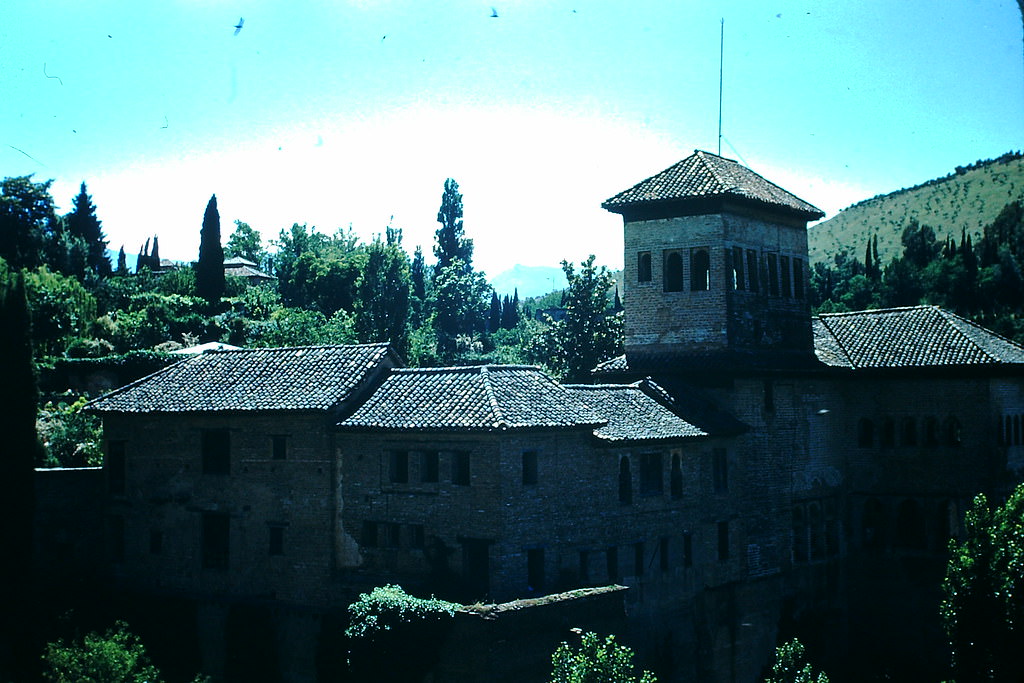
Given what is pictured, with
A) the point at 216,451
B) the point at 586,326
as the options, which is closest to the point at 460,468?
the point at 216,451

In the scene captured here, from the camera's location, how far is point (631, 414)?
32.3 meters

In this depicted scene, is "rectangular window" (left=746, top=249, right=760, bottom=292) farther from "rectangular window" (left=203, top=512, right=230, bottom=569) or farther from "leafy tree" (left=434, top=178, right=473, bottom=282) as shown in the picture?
"leafy tree" (left=434, top=178, right=473, bottom=282)

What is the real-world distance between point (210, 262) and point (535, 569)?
48929 millimetres

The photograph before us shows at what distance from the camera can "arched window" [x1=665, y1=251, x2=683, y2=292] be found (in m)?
37.7

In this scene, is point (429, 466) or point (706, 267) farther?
point (706, 267)

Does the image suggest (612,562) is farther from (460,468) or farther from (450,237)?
(450,237)

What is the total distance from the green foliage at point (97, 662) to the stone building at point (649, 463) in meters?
2.42

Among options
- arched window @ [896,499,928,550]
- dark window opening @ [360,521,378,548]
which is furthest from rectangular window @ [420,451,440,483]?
arched window @ [896,499,928,550]

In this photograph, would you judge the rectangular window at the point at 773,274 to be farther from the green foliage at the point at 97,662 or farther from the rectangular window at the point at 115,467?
the green foliage at the point at 97,662

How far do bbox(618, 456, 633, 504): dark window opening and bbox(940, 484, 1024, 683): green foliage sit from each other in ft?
27.4

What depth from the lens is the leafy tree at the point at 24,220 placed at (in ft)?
209

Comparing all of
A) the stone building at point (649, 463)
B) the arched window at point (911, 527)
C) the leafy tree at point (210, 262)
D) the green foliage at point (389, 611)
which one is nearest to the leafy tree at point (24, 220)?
the leafy tree at point (210, 262)

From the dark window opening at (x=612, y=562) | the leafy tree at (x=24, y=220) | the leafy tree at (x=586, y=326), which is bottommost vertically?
the dark window opening at (x=612, y=562)

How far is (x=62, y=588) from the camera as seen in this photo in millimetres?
34000
